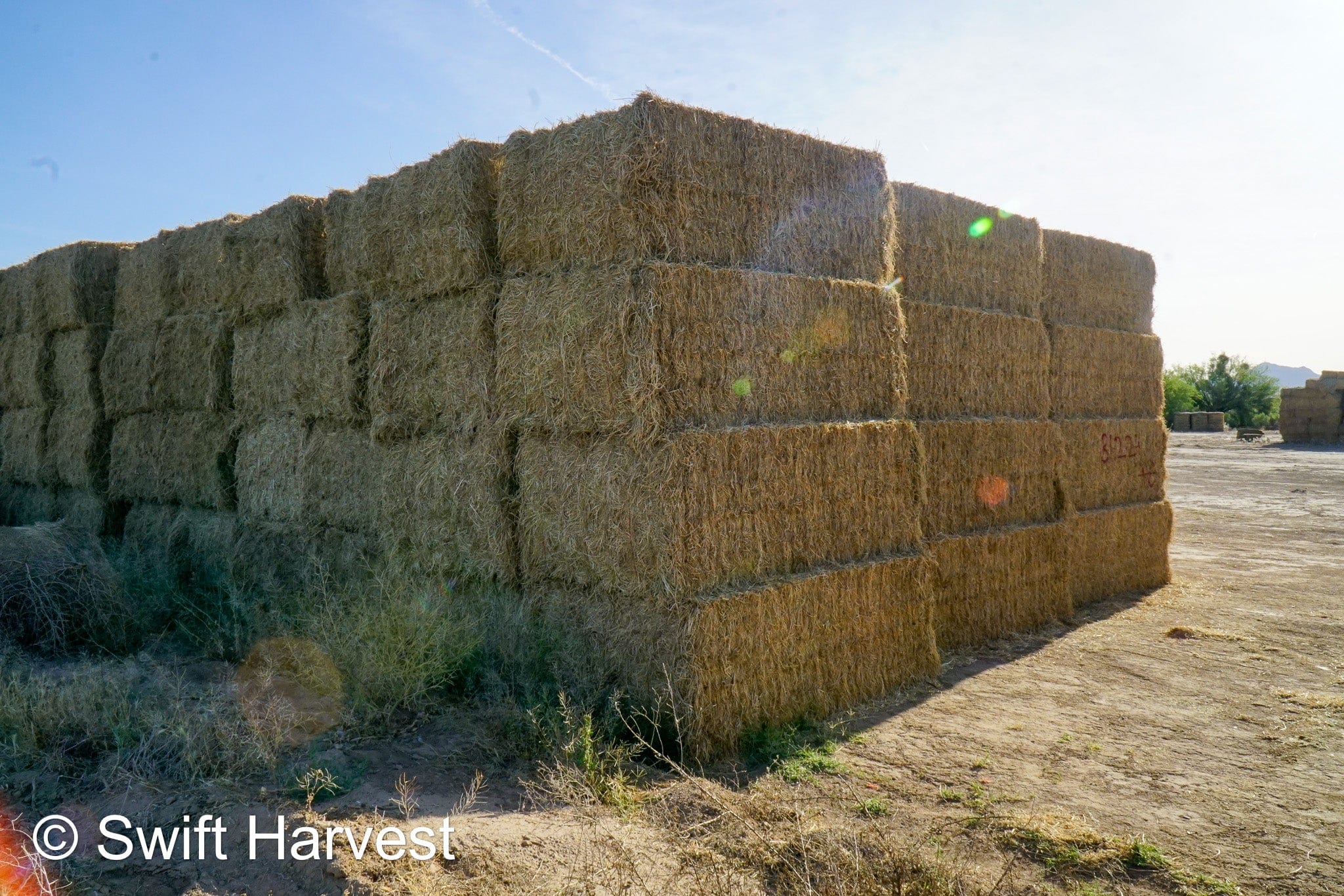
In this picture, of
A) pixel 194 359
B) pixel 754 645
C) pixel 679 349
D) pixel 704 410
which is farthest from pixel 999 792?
pixel 194 359

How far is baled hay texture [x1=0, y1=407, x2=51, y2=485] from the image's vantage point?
35.4 ft

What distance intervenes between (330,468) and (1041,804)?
Answer: 562 centimetres

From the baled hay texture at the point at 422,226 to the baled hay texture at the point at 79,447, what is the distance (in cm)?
440

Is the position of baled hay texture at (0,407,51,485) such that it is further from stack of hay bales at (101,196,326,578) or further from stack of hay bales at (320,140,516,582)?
stack of hay bales at (320,140,516,582)

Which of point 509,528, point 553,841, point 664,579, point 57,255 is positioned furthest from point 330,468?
point 57,255

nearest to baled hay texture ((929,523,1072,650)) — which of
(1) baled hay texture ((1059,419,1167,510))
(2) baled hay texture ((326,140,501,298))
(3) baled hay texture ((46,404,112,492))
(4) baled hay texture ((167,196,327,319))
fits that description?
(1) baled hay texture ((1059,419,1167,510))

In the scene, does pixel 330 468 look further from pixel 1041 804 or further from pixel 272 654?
pixel 1041 804

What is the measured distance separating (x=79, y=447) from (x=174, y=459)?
5.84 feet

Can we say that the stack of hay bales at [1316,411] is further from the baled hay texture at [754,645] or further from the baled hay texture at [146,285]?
the baled hay texture at [146,285]

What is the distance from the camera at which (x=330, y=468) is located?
24.9 ft

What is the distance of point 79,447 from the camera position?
33.4ft

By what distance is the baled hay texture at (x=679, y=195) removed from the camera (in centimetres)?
524

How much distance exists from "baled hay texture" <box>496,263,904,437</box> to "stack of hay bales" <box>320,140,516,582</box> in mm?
437

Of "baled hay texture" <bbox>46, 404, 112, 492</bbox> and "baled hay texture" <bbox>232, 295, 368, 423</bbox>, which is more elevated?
"baled hay texture" <bbox>232, 295, 368, 423</bbox>
